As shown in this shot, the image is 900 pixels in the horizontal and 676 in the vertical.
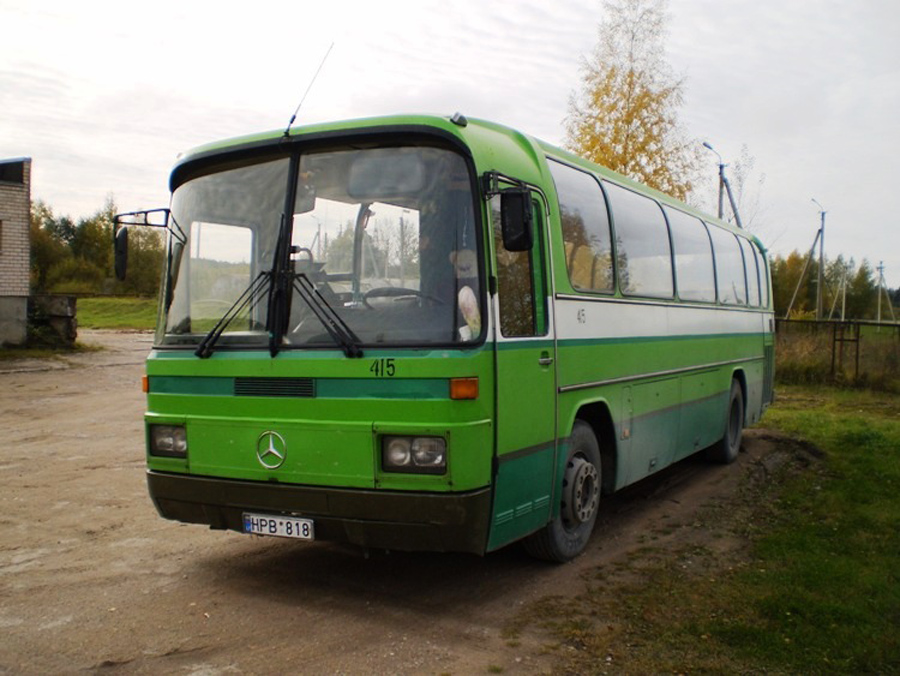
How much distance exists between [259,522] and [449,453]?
1369 mm

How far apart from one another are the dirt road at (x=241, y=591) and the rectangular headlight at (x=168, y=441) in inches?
33.7

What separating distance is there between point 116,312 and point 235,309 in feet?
173

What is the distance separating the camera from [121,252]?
6.85 m

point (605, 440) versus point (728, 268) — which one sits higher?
point (728, 268)

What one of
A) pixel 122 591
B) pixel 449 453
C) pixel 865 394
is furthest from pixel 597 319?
pixel 865 394

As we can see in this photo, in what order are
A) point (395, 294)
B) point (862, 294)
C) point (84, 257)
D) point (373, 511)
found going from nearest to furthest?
1. point (373, 511)
2. point (395, 294)
3. point (84, 257)
4. point (862, 294)

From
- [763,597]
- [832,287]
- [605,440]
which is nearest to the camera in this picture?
[763,597]

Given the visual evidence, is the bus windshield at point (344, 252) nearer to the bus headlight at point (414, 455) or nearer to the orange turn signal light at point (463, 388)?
the orange turn signal light at point (463, 388)

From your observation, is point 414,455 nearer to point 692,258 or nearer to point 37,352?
point 692,258

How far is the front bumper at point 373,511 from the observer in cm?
546

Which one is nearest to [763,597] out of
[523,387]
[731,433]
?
[523,387]

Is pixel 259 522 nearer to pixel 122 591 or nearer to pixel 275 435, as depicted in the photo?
pixel 275 435

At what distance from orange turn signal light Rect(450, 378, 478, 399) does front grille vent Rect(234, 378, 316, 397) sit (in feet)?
2.87

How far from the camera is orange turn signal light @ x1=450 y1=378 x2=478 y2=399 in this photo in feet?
17.7
